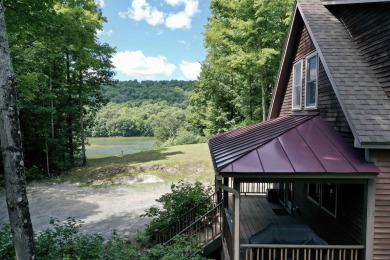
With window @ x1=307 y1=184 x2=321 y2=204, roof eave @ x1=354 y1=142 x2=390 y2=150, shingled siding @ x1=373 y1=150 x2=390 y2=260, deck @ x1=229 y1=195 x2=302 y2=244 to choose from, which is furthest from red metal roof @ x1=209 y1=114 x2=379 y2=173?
deck @ x1=229 y1=195 x2=302 y2=244

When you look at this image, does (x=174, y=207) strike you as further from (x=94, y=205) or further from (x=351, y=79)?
(x=351, y=79)

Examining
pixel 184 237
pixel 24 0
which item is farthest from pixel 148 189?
pixel 24 0

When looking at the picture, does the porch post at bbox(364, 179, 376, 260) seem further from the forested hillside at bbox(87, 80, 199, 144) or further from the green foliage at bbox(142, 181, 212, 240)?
the forested hillside at bbox(87, 80, 199, 144)

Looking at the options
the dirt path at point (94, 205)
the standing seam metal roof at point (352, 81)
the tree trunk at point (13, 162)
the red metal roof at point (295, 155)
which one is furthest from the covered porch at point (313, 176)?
the dirt path at point (94, 205)

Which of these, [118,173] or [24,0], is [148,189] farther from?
[24,0]

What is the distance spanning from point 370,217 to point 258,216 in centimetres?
498

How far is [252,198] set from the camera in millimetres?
13023

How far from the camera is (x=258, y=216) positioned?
34.2 feet

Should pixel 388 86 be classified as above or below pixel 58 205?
above

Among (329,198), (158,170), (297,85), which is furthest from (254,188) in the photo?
(158,170)

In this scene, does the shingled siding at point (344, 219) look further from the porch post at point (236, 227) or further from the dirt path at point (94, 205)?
the dirt path at point (94, 205)

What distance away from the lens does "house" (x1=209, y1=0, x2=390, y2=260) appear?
579 centimetres

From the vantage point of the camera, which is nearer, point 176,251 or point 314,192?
point 176,251

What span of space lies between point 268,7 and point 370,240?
54.5 feet
